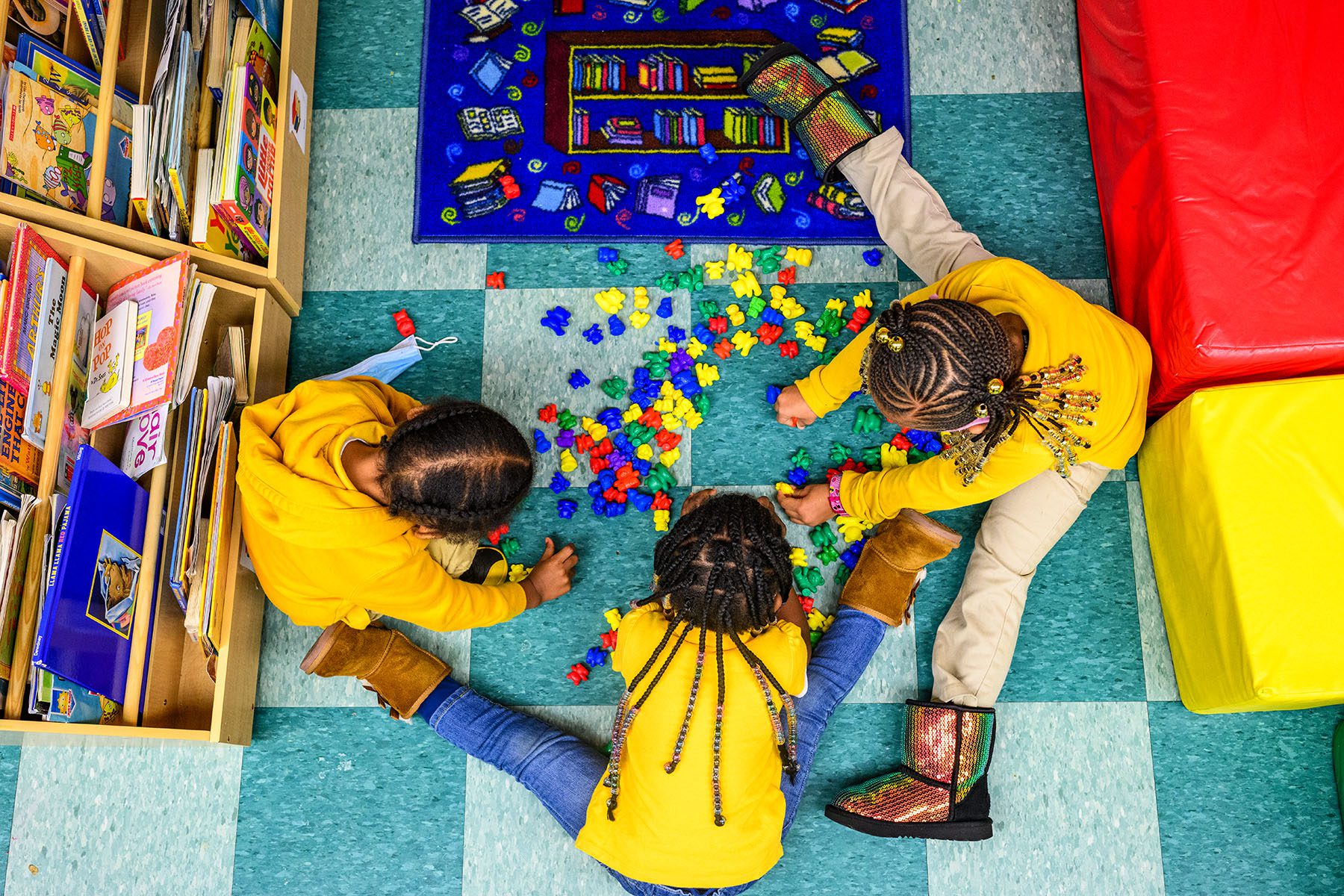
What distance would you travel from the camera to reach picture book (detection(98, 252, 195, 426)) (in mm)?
1556

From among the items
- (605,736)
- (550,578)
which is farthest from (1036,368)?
(605,736)

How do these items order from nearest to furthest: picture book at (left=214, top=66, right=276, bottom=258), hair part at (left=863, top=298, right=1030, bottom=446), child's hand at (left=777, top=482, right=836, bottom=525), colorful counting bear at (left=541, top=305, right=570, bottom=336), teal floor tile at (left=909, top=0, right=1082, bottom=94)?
hair part at (left=863, top=298, right=1030, bottom=446), picture book at (left=214, top=66, right=276, bottom=258), child's hand at (left=777, top=482, right=836, bottom=525), colorful counting bear at (left=541, top=305, right=570, bottom=336), teal floor tile at (left=909, top=0, right=1082, bottom=94)

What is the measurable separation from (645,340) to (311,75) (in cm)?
102

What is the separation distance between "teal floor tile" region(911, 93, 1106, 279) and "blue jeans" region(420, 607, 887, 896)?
930mm

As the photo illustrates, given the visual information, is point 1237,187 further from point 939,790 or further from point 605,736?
point 605,736

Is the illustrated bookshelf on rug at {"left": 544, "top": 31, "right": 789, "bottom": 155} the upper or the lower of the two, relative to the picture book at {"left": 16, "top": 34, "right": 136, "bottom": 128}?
upper

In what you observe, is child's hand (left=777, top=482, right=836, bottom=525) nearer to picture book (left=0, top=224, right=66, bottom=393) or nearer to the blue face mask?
the blue face mask

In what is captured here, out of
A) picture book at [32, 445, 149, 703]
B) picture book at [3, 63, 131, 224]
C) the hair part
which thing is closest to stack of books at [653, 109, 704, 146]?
the hair part

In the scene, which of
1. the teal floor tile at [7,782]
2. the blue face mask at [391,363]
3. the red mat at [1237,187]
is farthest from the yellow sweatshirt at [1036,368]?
the teal floor tile at [7,782]

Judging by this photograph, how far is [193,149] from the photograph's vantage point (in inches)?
68.7

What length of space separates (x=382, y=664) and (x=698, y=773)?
2.42ft

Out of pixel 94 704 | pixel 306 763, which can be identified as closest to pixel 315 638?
pixel 306 763

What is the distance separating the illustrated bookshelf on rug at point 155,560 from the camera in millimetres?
1477

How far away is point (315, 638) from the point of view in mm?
1936
